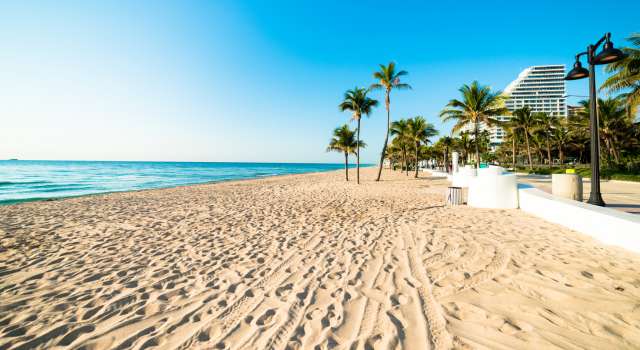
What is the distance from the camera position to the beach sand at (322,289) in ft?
6.82

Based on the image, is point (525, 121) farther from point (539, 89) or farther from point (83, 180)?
point (539, 89)

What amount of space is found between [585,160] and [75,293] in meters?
65.4

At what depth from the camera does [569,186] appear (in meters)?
6.31

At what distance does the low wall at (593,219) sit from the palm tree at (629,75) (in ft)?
41.3

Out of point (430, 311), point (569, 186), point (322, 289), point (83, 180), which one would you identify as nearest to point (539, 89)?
point (569, 186)

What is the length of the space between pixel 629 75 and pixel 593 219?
615 inches

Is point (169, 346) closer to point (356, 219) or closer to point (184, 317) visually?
point (184, 317)

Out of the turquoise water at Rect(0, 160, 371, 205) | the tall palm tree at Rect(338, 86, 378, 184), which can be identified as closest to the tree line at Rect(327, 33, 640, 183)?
the tall palm tree at Rect(338, 86, 378, 184)

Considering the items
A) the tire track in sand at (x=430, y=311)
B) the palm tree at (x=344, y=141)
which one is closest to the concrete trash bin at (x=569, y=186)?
the tire track in sand at (x=430, y=311)

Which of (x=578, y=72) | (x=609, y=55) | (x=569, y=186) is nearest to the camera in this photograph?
(x=609, y=55)

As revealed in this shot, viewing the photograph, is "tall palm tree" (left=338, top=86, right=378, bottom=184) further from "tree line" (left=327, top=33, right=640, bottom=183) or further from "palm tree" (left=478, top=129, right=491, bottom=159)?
"palm tree" (left=478, top=129, right=491, bottom=159)

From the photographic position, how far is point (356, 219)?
6602mm

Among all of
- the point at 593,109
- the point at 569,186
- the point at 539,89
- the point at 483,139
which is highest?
the point at 539,89

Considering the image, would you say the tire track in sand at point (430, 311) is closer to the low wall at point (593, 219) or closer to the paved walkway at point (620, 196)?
the low wall at point (593, 219)
